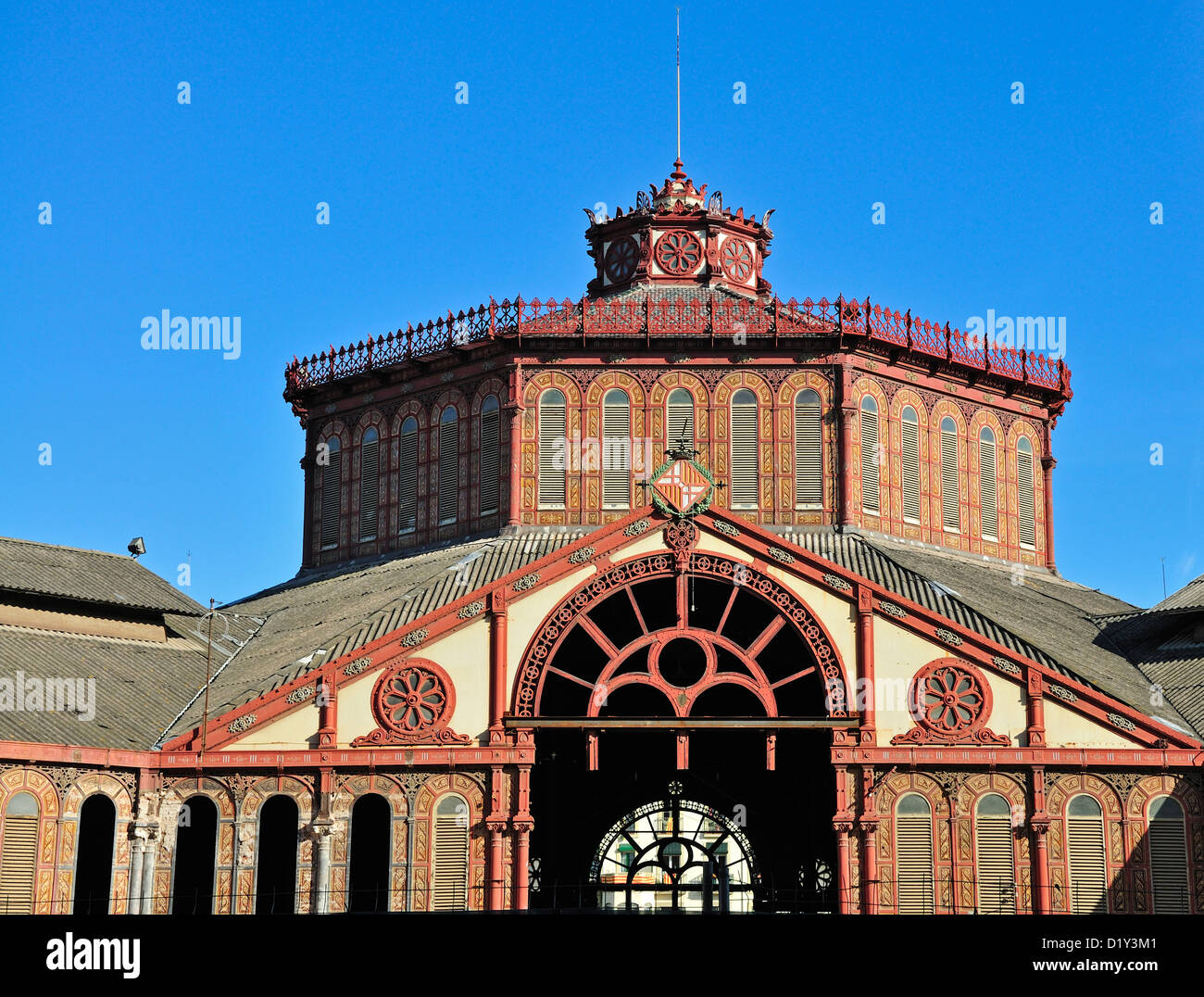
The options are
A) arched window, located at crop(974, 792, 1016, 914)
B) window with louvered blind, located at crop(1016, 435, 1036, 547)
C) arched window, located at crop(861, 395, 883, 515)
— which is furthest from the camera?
window with louvered blind, located at crop(1016, 435, 1036, 547)

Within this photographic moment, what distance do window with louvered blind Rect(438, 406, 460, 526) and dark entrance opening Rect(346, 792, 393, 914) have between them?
1429cm

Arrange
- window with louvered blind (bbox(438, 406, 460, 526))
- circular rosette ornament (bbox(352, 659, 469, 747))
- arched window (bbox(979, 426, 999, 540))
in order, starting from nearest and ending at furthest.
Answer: circular rosette ornament (bbox(352, 659, 469, 747)) < window with louvered blind (bbox(438, 406, 460, 526)) < arched window (bbox(979, 426, 999, 540))

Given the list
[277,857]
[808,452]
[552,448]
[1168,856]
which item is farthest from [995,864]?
[552,448]

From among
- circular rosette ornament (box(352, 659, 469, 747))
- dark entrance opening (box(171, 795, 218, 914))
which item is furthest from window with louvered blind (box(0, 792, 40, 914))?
circular rosette ornament (box(352, 659, 469, 747))

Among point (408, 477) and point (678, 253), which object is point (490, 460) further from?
point (678, 253)

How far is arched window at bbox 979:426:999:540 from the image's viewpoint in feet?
→ 226

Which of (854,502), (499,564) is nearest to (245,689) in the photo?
(499,564)

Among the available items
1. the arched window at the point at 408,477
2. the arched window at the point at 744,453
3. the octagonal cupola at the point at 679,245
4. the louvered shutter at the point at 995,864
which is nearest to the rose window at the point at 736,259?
the octagonal cupola at the point at 679,245

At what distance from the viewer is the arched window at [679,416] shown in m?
65.1

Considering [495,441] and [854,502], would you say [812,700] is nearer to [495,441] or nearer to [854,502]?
[854,502]

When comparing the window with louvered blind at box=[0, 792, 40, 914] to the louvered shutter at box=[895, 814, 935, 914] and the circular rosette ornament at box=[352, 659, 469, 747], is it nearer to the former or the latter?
the circular rosette ornament at box=[352, 659, 469, 747]
